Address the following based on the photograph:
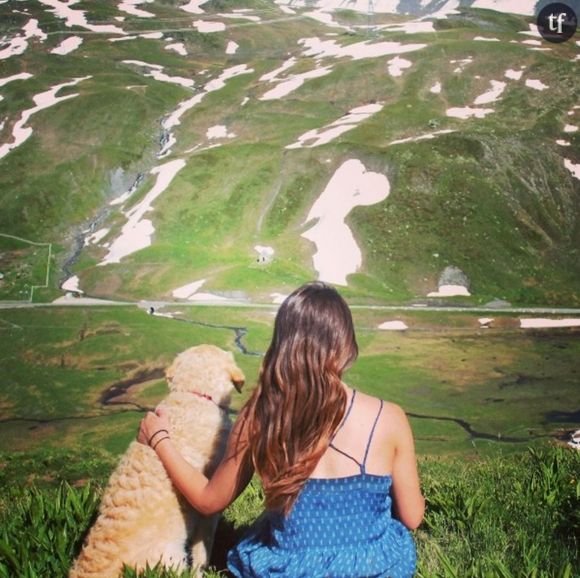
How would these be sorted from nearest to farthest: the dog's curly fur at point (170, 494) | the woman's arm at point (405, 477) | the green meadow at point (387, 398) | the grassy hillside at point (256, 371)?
the woman's arm at point (405, 477) < the dog's curly fur at point (170, 494) < the green meadow at point (387, 398) < the grassy hillside at point (256, 371)

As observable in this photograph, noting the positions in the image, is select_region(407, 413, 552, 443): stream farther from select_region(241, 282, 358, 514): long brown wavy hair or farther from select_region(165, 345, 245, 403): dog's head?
select_region(241, 282, 358, 514): long brown wavy hair

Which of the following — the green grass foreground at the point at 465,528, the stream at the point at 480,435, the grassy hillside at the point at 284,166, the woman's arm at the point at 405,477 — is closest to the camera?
the woman's arm at the point at 405,477

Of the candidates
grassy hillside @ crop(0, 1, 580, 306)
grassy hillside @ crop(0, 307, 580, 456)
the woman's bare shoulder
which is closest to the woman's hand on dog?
the woman's bare shoulder

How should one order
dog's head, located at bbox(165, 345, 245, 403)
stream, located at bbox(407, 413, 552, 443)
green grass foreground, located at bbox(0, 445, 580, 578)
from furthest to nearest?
stream, located at bbox(407, 413, 552, 443)
dog's head, located at bbox(165, 345, 245, 403)
green grass foreground, located at bbox(0, 445, 580, 578)

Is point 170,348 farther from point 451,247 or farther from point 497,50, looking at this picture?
point 497,50

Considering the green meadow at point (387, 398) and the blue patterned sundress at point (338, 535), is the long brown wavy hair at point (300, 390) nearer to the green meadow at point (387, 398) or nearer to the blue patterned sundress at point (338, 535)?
the blue patterned sundress at point (338, 535)

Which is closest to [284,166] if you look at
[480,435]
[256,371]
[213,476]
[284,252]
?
[284,252]

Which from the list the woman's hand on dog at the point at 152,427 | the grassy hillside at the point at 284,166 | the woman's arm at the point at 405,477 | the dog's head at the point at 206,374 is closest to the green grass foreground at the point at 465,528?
the woman's arm at the point at 405,477
